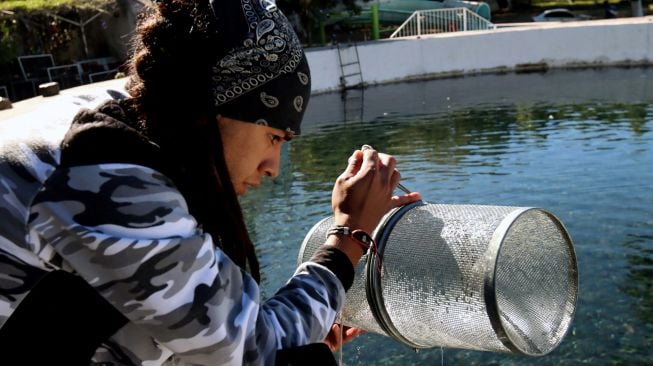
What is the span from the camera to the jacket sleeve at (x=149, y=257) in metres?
1.18

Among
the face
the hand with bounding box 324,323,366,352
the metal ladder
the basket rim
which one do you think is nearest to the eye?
the face

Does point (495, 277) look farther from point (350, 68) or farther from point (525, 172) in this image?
point (350, 68)

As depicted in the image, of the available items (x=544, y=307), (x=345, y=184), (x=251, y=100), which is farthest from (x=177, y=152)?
(x=544, y=307)

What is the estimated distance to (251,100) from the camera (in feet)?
4.90

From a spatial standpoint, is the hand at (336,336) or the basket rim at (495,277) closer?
the basket rim at (495,277)

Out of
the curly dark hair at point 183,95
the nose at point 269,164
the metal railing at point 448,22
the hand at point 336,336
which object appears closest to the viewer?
the curly dark hair at point 183,95

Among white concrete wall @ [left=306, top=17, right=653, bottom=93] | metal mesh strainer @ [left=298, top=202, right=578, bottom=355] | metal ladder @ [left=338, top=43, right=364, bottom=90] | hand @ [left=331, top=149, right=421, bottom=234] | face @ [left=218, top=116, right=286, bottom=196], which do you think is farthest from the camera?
metal ladder @ [left=338, top=43, right=364, bottom=90]

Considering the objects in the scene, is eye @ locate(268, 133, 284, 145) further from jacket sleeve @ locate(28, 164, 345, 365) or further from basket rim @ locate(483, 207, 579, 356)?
basket rim @ locate(483, 207, 579, 356)

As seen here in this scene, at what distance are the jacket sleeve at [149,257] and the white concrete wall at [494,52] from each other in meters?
20.9

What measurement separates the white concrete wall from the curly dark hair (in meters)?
20.7

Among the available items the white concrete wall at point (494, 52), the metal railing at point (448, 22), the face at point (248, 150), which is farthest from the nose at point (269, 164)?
the metal railing at point (448, 22)

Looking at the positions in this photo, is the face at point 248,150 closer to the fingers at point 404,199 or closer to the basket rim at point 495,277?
the fingers at point 404,199

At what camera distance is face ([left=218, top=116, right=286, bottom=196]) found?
1.51m

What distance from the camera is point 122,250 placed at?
1181 millimetres
